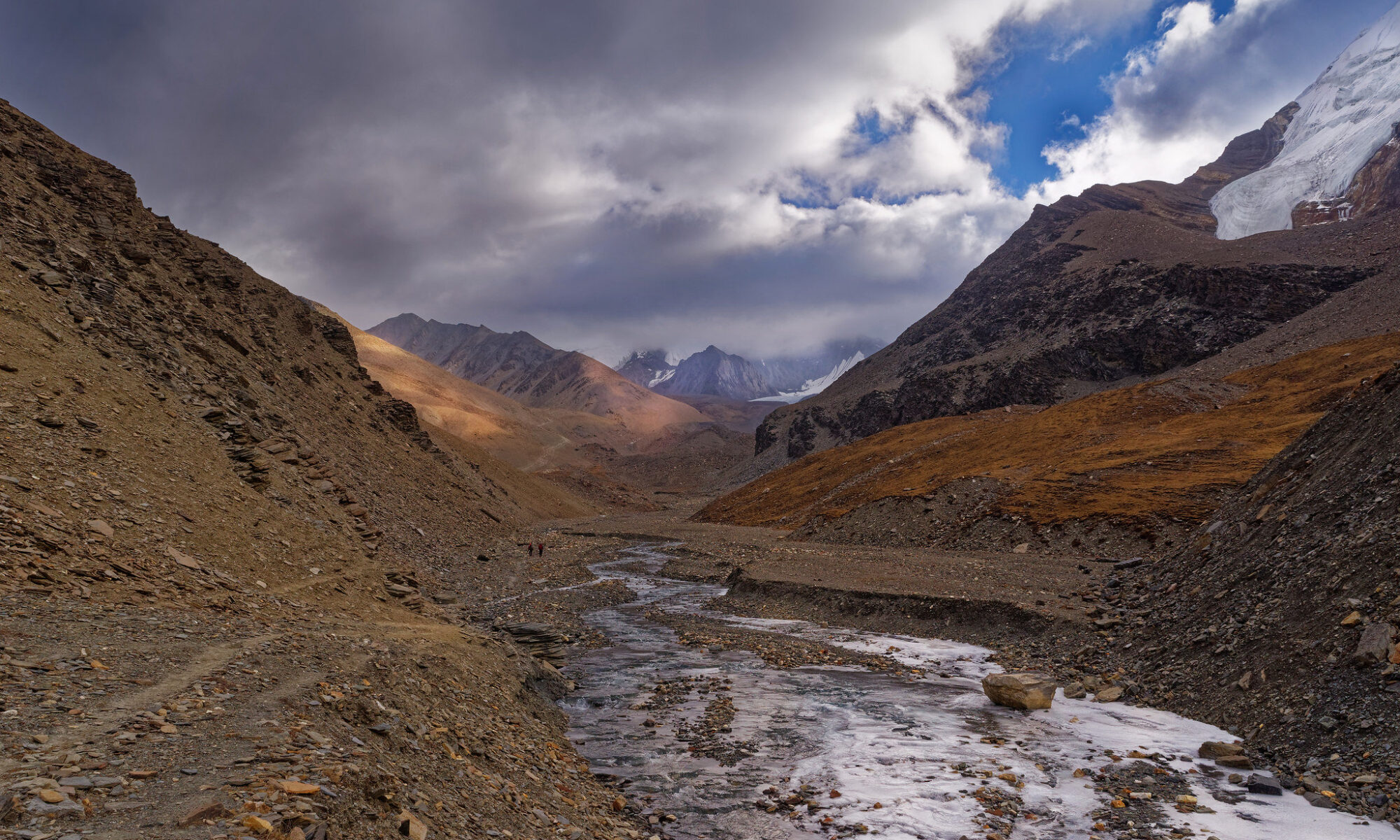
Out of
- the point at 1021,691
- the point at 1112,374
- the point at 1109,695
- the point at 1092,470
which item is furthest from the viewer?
the point at 1112,374

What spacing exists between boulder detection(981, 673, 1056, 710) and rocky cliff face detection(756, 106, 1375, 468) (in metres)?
124

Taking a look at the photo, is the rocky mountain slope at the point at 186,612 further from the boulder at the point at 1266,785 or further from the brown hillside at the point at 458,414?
the brown hillside at the point at 458,414

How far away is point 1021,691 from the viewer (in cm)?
1630

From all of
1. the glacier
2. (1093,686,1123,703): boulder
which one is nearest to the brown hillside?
(1093,686,1123,703): boulder

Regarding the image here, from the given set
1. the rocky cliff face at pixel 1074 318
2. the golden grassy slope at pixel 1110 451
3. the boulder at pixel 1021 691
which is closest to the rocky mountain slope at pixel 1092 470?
the golden grassy slope at pixel 1110 451

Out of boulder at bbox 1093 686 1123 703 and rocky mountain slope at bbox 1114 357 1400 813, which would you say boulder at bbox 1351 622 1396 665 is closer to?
rocky mountain slope at bbox 1114 357 1400 813

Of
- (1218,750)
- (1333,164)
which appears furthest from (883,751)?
(1333,164)

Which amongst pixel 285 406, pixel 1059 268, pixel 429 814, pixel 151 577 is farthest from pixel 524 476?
pixel 1059 268

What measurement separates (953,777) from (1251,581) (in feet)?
34.3

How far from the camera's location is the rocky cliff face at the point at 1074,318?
4606 inches

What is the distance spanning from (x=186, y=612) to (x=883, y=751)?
13.8 metres

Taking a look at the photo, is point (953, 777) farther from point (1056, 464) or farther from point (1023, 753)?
point (1056, 464)

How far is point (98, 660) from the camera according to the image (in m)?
8.23

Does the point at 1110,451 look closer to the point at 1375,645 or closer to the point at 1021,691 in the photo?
the point at 1021,691
